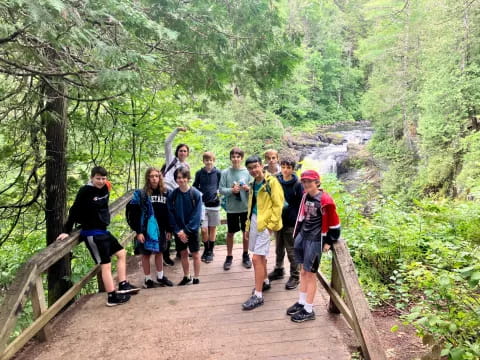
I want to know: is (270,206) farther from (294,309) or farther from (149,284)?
(149,284)

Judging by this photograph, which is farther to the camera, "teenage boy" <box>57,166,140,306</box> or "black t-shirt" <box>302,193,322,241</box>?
"teenage boy" <box>57,166,140,306</box>

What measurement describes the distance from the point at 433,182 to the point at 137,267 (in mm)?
14177

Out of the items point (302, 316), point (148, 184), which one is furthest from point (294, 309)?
point (148, 184)

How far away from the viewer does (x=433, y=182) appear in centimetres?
1502

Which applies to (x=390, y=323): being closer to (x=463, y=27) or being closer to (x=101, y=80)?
(x=101, y=80)

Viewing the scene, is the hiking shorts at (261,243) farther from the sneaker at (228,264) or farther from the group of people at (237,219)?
the sneaker at (228,264)

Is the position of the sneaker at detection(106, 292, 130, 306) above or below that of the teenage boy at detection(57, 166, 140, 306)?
below

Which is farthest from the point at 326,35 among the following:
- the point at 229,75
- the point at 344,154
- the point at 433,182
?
the point at 229,75

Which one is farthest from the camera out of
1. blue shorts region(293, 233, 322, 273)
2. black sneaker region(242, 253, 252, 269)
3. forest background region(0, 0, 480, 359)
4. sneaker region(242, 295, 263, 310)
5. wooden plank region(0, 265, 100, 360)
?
black sneaker region(242, 253, 252, 269)

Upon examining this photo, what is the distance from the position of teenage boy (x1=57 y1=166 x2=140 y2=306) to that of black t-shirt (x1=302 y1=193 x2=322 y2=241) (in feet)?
7.67

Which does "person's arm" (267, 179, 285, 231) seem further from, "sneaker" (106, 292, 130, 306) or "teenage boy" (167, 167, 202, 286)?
"sneaker" (106, 292, 130, 306)

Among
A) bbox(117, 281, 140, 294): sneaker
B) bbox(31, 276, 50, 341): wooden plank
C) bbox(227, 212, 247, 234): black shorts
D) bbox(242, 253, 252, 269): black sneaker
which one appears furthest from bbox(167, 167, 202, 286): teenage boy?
bbox(31, 276, 50, 341): wooden plank

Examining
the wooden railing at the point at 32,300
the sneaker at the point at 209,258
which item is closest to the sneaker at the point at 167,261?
the sneaker at the point at 209,258

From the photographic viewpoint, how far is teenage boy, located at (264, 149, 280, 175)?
4.20m
